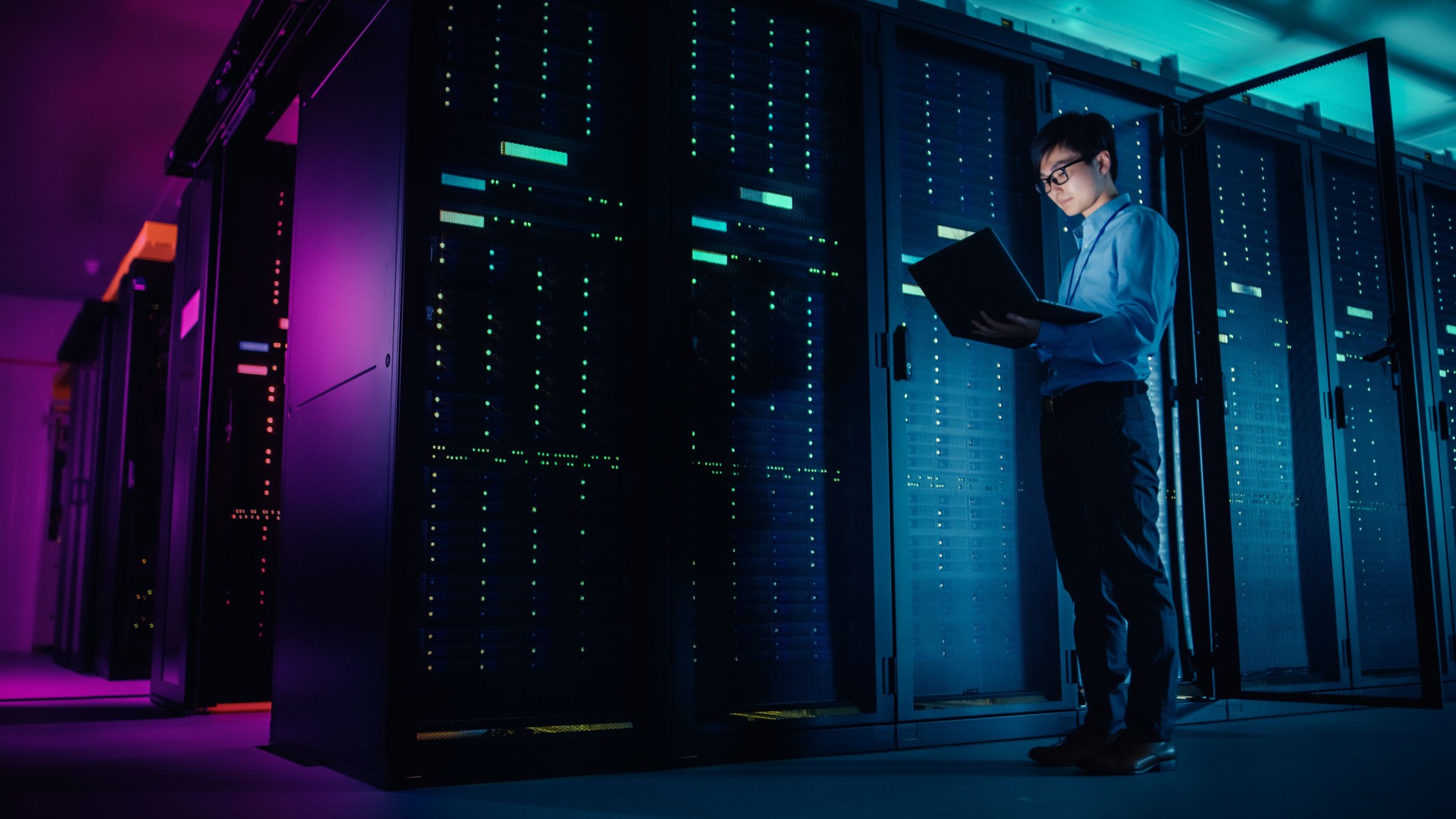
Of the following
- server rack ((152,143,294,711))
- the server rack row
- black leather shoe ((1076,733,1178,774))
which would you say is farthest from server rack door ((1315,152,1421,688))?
server rack ((152,143,294,711))

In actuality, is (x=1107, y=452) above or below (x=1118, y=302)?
below

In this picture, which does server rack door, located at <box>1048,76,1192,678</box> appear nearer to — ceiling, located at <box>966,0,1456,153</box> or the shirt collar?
the shirt collar

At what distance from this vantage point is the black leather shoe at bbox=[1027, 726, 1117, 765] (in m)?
2.50

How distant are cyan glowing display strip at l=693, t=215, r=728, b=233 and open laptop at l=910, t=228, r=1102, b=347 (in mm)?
596

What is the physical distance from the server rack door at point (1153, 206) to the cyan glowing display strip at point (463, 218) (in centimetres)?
190

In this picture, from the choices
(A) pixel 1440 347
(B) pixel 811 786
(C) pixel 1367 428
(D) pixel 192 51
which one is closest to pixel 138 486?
(D) pixel 192 51

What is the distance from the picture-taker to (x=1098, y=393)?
2.47m

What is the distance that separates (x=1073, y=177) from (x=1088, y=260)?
22 centimetres

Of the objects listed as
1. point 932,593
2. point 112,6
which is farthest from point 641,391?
point 112,6

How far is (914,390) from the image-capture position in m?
3.01

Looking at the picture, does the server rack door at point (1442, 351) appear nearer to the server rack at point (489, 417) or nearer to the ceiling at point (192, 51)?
the ceiling at point (192, 51)

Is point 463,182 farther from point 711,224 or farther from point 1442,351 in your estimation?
point 1442,351

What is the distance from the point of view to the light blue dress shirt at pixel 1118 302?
2414 millimetres

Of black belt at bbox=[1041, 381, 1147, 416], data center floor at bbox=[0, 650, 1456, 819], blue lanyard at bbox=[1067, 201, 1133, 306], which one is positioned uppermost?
blue lanyard at bbox=[1067, 201, 1133, 306]
